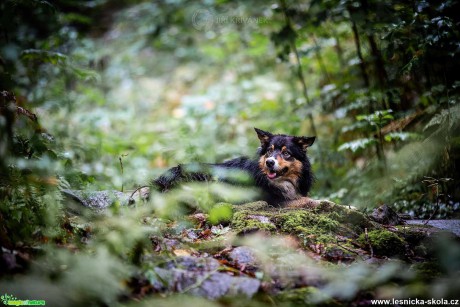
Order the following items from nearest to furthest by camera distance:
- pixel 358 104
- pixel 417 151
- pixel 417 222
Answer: pixel 417 222 → pixel 417 151 → pixel 358 104

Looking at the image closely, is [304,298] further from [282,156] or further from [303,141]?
[303,141]

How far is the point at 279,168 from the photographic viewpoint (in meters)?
4.91

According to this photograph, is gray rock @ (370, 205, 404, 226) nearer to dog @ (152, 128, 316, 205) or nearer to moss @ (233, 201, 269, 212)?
dog @ (152, 128, 316, 205)

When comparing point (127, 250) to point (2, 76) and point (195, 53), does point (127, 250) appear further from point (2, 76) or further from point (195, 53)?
point (195, 53)

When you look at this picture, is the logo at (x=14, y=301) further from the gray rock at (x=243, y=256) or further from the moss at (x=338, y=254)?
the moss at (x=338, y=254)

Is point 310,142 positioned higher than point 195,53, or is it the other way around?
point 195,53

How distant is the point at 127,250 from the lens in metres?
2.55

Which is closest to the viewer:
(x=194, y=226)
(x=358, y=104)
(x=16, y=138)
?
(x=16, y=138)

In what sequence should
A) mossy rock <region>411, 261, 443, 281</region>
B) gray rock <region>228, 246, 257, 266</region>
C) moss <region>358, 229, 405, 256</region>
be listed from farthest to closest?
moss <region>358, 229, 405, 256</region>, gray rock <region>228, 246, 257, 266</region>, mossy rock <region>411, 261, 443, 281</region>

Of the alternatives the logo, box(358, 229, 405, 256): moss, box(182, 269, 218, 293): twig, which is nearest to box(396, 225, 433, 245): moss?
box(358, 229, 405, 256): moss

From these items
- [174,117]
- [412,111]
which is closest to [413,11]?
[412,111]

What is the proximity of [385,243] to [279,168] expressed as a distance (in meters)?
1.86

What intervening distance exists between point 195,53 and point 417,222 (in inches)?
438

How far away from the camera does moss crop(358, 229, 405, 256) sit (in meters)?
3.33
